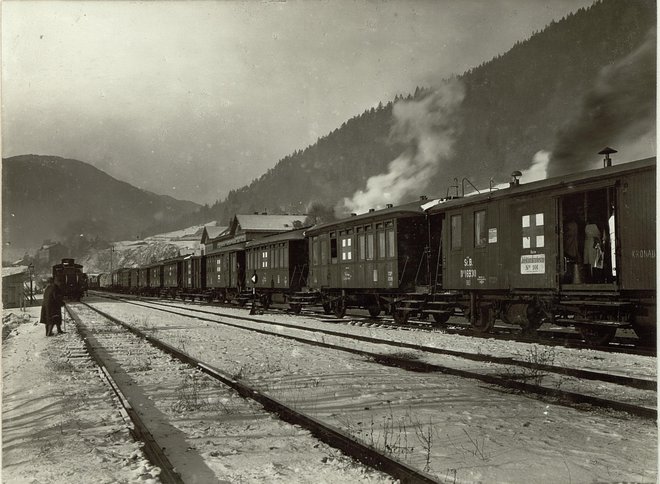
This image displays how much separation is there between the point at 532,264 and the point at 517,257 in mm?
491

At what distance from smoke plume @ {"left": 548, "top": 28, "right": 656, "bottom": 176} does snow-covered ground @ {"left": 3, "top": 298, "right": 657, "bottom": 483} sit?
932cm

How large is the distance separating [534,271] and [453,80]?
7409 centimetres

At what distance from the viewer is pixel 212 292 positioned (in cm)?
3681

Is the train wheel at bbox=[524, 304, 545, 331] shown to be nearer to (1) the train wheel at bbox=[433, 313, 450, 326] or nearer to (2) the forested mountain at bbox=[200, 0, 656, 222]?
(1) the train wheel at bbox=[433, 313, 450, 326]

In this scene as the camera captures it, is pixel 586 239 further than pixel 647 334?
Yes

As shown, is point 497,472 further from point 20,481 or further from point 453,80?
point 453,80

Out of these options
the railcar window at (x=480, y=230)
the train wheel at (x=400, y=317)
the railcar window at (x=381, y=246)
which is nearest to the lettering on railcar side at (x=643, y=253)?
the railcar window at (x=480, y=230)

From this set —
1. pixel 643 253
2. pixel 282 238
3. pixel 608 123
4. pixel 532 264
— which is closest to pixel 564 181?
pixel 532 264

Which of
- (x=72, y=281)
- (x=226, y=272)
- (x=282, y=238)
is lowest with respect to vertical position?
(x=72, y=281)

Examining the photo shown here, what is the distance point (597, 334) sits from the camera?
36.2ft

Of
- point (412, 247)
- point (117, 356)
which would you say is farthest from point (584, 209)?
point (117, 356)

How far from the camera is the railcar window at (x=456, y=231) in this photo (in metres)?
14.2

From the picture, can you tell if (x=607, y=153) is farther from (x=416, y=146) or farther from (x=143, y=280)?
(x=416, y=146)

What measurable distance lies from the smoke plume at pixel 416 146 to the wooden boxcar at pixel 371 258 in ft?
152
